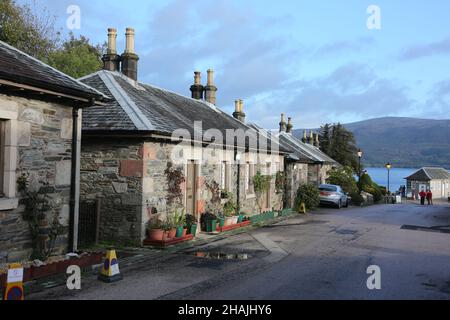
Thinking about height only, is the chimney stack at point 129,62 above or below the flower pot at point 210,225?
above

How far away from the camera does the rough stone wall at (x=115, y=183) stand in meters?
12.1

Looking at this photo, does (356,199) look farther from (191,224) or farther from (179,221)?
(179,221)

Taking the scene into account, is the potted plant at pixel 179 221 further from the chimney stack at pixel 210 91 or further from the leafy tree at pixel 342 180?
the leafy tree at pixel 342 180

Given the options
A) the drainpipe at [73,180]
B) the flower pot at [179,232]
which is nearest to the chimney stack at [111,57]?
the drainpipe at [73,180]

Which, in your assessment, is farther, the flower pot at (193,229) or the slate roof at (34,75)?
the flower pot at (193,229)

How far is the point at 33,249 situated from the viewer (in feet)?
29.6

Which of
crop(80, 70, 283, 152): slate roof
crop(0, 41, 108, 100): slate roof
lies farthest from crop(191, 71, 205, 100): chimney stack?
crop(0, 41, 108, 100): slate roof

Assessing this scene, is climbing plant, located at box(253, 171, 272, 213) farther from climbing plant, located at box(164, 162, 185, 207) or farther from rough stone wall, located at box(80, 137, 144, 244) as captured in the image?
rough stone wall, located at box(80, 137, 144, 244)

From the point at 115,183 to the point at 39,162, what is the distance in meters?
3.34

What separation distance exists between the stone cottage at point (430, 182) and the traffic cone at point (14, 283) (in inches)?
2918

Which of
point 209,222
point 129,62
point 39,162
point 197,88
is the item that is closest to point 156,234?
point 209,222

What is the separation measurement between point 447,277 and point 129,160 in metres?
8.11

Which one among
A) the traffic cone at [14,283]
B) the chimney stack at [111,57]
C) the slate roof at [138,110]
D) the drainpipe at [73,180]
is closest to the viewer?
the traffic cone at [14,283]
